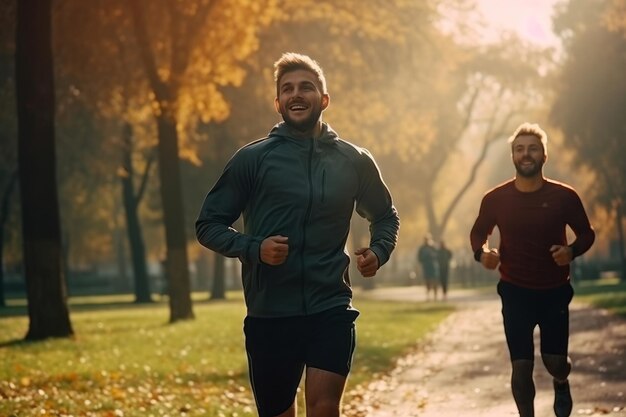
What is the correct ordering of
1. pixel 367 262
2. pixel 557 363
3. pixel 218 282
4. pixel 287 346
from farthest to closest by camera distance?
pixel 218 282
pixel 557 363
pixel 287 346
pixel 367 262

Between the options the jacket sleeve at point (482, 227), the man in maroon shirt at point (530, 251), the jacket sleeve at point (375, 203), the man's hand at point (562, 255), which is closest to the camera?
the jacket sleeve at point (375, 203)

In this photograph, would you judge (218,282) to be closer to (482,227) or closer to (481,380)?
(481,380)

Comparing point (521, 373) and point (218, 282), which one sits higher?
point (218, 282)

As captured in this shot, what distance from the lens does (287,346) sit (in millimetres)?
5996

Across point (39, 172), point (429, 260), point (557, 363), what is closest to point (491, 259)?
point (557, 363)

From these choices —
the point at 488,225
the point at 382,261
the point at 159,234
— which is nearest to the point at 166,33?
the point at 488,225

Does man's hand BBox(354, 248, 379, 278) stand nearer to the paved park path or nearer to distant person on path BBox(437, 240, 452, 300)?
the paved park path

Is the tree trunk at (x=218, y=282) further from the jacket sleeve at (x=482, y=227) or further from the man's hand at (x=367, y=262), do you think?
the man's hand at (x=367, y=262)

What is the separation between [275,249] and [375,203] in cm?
82

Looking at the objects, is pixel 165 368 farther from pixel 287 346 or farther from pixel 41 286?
pixel 287 346

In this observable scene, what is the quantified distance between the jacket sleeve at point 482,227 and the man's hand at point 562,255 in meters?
0.61

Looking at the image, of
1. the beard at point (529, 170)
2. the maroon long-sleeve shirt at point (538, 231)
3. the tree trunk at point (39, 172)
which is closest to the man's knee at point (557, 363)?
the maroon long-sleeve shirt at point (538, 231)

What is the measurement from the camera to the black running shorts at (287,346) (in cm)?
598

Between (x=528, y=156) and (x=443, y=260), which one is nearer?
(x=528, y=156)
